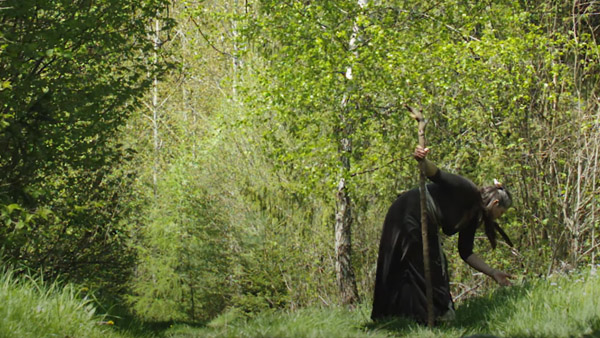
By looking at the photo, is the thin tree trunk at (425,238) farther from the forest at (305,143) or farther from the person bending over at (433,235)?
the forest at (305,143)

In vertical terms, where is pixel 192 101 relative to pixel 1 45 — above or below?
above

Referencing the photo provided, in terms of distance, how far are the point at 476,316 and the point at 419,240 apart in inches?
35.5

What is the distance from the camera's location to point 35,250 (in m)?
10.5

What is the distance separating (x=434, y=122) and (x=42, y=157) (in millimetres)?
6569

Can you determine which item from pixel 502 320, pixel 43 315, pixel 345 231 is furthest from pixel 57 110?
pixel 345 231

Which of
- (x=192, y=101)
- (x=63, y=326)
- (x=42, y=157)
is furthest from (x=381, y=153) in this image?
(x=192, y=101)

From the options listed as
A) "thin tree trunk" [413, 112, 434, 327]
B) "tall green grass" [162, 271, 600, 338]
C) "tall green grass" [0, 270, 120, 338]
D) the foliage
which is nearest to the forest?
the foliage

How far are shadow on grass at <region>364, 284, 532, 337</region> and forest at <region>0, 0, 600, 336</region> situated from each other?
64 centimetres

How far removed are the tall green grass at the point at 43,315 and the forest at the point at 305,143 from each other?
37 cm

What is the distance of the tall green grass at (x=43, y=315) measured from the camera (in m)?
5.20

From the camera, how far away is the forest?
28.8 ft

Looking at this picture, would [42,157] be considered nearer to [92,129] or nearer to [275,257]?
[92,129]

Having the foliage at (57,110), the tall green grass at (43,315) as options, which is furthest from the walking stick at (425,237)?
the foliage at (57,110)

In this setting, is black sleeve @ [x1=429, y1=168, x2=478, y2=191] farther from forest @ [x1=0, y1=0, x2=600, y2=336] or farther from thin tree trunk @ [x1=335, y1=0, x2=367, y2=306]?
thin tree trunk @ [x1=335, y1=0, x2=367, y2=306]
